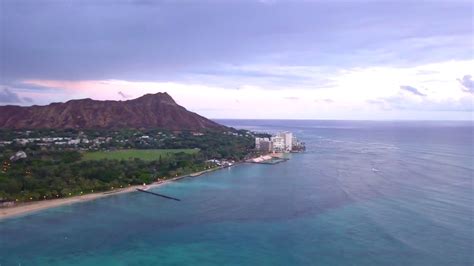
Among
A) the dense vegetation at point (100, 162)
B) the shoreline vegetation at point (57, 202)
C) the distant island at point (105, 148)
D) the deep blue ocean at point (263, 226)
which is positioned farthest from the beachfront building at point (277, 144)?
the shoreline vegetation at point (57, 202)

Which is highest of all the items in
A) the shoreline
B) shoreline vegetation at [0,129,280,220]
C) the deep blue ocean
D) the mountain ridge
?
the mountain ridge

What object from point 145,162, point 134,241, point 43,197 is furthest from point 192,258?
point 145,162

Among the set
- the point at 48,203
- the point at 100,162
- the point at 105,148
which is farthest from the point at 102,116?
the point at 48,203

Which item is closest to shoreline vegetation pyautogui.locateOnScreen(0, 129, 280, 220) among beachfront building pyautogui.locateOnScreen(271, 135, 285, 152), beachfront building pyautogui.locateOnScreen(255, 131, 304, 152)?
beachfront building pyautogui.locateOnScreen(255, 131, 304, 152)

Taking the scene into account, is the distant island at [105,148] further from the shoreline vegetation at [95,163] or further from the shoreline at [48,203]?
the shoreline at [48,203]

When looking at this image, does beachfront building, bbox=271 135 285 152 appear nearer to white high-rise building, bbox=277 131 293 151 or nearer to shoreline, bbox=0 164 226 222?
white high-rise building, bbox=277 131 293 151
